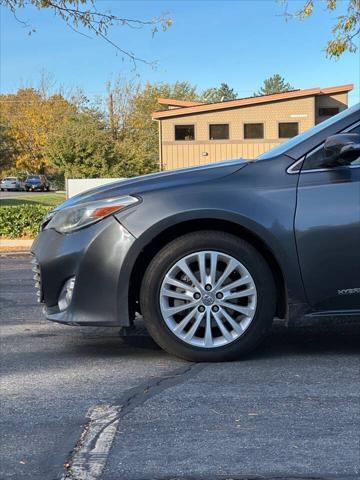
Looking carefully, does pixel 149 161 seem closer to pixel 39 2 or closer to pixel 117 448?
pixel 39 2

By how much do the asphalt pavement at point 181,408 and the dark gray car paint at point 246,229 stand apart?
1.45 feet

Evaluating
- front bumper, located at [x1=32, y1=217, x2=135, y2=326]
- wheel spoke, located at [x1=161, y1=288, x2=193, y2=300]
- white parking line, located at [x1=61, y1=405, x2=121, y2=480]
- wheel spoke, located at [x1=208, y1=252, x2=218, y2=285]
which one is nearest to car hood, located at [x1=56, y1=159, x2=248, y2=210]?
front bumper, located at [x1=32, y1=217, x2=135, y2=326]

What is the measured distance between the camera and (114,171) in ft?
91.0

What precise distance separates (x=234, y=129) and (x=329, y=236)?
2502 cm

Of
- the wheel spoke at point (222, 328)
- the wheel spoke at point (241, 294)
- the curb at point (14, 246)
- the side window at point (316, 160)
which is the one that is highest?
the side window at point (316, 160)

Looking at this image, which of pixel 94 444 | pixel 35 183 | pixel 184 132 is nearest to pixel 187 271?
pixel 94 444

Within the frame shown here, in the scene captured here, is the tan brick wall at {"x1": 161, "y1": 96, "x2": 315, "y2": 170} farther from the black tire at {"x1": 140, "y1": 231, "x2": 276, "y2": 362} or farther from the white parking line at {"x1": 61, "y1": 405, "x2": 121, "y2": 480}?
the white parking line at {"x1": 61, "y1": 405, "x2": 121, "y2": 480}

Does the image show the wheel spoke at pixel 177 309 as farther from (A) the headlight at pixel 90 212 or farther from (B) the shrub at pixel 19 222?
(B) the shrub at pixel 19 222

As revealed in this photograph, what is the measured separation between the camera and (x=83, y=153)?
28.2 meters

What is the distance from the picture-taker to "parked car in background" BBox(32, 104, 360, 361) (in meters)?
3.87

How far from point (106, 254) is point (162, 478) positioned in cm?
171

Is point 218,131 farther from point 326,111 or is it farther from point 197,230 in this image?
point 197,230

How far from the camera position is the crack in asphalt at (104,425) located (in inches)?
100.0

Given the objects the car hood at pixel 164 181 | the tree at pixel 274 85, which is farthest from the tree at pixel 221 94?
the car hood at pixel 164 181
